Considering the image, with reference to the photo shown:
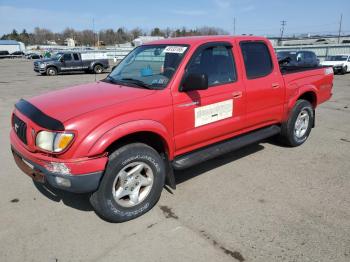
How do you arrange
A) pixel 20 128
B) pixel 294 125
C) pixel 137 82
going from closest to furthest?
pixel 20 128 → pixel 137 82 → pixel 294 125

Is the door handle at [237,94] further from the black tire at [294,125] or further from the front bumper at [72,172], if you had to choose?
the front bumper at [72,172]

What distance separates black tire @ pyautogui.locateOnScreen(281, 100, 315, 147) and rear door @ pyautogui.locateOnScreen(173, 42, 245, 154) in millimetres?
1330

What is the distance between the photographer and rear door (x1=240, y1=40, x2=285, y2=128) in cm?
456

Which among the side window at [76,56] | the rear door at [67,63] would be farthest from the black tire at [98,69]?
the rear door at [67,63]

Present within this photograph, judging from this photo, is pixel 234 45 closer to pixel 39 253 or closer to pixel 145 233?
pixel 145 233

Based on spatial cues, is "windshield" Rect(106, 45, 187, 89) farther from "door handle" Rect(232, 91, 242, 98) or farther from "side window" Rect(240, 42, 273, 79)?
"side window" Rect(240, 42, 273, 79)

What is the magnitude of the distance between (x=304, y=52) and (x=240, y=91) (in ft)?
59.1

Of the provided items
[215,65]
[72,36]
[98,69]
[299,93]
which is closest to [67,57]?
[98,69]

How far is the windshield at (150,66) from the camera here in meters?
3.80

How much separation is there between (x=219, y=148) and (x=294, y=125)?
196 cm

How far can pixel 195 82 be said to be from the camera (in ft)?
11.8

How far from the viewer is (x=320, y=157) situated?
207 inches

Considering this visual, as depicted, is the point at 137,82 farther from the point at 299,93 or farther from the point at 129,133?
the point at 299,93

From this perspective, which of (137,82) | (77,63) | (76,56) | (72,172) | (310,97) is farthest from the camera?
(76,56)
